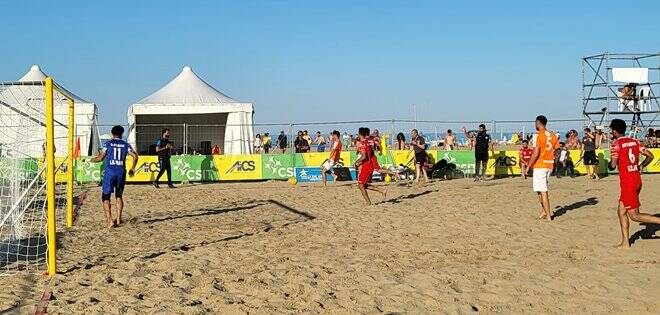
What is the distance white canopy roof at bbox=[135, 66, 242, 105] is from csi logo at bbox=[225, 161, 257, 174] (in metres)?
5.02

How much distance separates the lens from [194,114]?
25.1 meters

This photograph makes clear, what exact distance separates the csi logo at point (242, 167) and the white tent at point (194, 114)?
92.1 inches

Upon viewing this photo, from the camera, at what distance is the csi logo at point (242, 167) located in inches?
806

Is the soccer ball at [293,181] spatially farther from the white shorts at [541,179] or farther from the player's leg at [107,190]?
the white shorts at [541,179]

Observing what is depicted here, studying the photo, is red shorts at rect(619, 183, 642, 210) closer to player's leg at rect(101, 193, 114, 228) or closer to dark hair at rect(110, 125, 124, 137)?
dark hair at rect(110, 125, 124, 137)

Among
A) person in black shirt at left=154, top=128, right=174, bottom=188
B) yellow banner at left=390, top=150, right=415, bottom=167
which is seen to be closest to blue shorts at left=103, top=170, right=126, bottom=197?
person in black shirt at left=154, top=128, right=174, bottom=188

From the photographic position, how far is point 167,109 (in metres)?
24.0

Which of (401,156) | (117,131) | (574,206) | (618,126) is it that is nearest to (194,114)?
(401,156)

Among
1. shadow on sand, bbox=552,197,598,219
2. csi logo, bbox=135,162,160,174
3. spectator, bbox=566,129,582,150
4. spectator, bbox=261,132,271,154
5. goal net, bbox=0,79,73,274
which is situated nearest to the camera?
goal net, bbox=0,79,73,274

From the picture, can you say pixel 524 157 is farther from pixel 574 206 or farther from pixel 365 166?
pixel 365 166

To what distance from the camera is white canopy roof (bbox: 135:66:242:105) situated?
2500 cm

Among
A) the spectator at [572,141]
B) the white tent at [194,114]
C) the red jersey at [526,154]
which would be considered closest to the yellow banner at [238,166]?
the white tent at [194,114]

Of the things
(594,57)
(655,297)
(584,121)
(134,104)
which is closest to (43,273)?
(655,297)

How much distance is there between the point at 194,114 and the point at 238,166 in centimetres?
548
